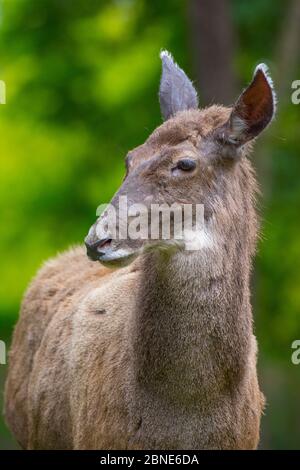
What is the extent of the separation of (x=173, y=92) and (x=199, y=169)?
3.96 ft

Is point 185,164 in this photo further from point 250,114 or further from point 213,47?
point 213,47

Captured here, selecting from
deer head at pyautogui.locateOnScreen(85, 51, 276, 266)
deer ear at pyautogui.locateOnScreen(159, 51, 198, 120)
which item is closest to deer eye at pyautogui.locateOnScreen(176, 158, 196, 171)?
deer head at pyautogui.locateOnScreen(85, 51, 276, 266)

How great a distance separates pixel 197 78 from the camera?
18016mm

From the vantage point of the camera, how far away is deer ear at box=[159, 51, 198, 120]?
9.48 m

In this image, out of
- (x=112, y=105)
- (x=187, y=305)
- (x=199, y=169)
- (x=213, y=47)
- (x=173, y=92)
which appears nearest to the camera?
(x=187, y=305)

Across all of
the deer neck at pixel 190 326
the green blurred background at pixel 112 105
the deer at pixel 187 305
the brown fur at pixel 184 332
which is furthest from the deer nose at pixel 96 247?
the green blurred background at pixel 112 105

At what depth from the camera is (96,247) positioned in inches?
312

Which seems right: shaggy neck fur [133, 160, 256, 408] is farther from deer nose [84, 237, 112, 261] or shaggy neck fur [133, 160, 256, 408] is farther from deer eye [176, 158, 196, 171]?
deer nose [84, 237, 112, 261]

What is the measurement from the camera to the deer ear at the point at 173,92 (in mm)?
9477

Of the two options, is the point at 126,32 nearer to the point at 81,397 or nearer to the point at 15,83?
the point at 15,83

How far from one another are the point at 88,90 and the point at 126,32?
3.93 ft

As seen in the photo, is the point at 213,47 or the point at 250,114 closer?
the point at 250,114

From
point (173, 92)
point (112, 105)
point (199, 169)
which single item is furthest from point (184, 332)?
point (112, 105)

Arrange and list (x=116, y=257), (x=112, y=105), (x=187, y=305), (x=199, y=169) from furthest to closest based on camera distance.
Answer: (x=112, y=105) < (x=199, y=169) < (x=187, y=305) < (x=116, y=257)
